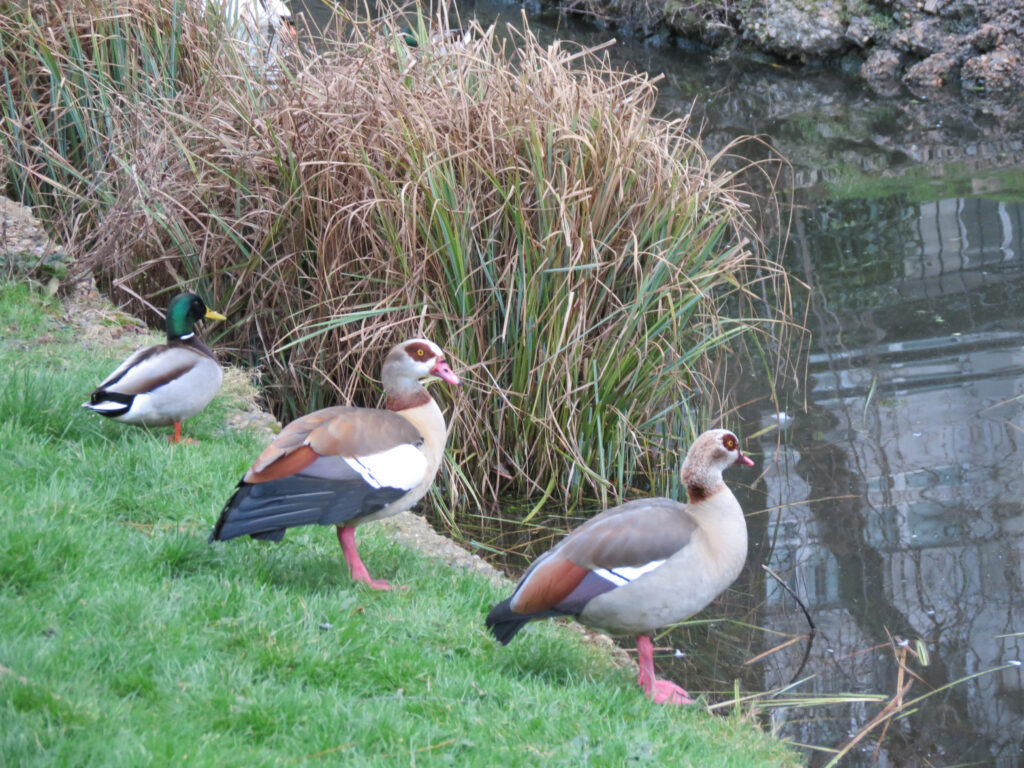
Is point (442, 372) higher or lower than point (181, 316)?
lower

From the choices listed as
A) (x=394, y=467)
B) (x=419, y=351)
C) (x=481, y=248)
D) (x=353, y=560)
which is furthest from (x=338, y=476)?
(x=481, y=248)

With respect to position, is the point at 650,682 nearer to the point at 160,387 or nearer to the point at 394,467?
the point at 394,467

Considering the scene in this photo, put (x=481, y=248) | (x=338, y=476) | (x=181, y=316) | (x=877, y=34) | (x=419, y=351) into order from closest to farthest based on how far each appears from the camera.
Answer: (x=338, y=476)
(x=419, y=351)
(x=181, y=316)
(x=481, y=248)
(x=877, y=34)

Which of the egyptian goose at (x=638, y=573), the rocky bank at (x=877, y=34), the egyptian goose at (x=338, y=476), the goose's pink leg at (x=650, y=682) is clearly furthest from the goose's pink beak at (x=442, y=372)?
the rocky bank at (x=877, y=34)

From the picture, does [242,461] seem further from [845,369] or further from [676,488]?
[845,369]

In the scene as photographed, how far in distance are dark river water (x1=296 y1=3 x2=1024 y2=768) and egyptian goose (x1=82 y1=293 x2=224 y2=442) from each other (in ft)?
8.40

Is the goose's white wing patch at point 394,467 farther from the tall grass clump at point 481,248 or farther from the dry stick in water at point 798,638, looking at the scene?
the dry stick in water at point 798,638

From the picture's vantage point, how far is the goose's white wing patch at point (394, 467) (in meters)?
4.07

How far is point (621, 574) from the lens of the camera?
386 centimetres

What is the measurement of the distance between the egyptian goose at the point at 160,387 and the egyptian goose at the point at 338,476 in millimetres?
976

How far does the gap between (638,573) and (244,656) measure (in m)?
1.34

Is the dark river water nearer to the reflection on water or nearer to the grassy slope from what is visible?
the reflection on water

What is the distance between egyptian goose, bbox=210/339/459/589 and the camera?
12.4ft

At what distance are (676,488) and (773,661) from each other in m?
1.43
